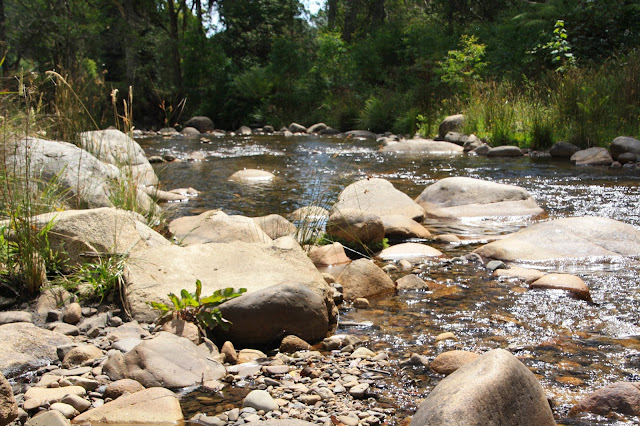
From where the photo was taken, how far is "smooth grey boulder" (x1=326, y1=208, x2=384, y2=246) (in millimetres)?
5609

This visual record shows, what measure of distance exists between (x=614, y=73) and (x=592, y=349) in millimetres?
11571

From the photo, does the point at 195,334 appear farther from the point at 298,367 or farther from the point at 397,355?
the point at 397,355

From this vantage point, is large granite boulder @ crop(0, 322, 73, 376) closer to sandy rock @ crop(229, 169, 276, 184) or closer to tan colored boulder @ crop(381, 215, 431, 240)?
tan colored boulder @ crop(381, 215, 431, 240)

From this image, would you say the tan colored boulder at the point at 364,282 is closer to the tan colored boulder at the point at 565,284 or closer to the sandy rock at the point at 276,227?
the tan colored boulder at the point at 565,284

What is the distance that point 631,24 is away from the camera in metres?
16.2

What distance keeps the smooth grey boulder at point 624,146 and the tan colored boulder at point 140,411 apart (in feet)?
33.5

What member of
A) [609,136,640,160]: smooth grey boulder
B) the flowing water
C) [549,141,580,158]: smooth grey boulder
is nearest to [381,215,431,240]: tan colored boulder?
the flowing water

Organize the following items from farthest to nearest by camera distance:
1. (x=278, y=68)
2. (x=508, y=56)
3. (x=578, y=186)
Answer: (x=278, y=68) → (x=508, y=56) → (x=578, y=186)

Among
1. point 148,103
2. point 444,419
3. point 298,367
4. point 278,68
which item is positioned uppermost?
point 278,68

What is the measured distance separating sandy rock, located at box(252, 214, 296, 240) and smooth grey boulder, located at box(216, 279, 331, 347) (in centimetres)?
207

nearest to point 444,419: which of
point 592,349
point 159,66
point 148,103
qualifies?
point 592,349

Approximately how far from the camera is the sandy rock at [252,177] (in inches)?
384

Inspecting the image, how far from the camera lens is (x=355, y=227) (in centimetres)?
561

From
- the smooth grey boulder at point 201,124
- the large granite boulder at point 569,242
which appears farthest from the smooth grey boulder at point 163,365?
the smooth grey boulder at point 201,124
